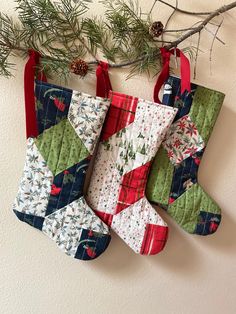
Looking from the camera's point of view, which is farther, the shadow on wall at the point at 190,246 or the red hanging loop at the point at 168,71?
the shadow on wall at the point at 190,246

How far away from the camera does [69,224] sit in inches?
37.9

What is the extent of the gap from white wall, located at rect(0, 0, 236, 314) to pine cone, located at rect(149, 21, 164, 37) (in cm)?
7

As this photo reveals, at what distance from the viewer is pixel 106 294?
1.13 m

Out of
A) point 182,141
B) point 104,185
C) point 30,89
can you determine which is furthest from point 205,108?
point 30,89

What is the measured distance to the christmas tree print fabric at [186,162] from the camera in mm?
974

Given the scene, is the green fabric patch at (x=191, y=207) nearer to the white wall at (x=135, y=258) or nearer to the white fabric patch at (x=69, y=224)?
the white wall at (x=135, y=258)

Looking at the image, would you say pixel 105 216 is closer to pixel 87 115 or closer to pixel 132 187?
pixel 132 187

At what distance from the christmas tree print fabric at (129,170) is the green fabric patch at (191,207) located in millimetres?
56

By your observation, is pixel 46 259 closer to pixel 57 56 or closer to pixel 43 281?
pixel 43 281

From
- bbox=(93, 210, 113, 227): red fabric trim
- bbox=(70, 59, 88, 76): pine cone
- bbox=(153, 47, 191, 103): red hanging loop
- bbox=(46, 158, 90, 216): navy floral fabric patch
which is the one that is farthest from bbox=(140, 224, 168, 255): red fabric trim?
bbox=(70, 59, 88, 76): pine cone

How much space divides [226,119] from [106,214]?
1.47ft

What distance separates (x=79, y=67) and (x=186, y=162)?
0.40 metres

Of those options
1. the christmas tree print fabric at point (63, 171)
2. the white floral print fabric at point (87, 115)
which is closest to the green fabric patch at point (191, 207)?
the christmas tree print fabric at point (63, 171)

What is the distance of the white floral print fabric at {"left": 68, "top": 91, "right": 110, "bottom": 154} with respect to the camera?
897 millimetres
